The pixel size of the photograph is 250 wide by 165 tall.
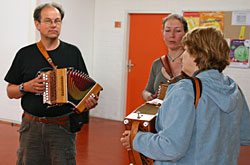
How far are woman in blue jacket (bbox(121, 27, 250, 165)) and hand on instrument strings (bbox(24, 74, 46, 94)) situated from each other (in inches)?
39.5

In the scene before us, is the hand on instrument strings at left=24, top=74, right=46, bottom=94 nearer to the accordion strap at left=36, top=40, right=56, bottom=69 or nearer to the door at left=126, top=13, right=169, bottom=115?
the accordion strap at left=36, top=40, right=56, bottom=69

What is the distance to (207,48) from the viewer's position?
1.61m

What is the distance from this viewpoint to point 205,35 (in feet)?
5.32

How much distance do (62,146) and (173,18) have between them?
1.31m

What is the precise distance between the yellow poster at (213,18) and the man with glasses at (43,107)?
13.3ft

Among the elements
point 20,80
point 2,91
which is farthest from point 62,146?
point 2,91

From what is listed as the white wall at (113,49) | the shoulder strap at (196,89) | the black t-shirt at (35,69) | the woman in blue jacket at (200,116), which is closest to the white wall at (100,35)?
the white wall at (113,49)

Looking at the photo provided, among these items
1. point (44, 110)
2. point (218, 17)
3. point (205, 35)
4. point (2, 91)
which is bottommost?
point (2, 91)

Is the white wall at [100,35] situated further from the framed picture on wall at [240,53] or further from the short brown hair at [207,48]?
the short brown hair at [207,48]

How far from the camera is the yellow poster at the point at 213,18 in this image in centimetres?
611

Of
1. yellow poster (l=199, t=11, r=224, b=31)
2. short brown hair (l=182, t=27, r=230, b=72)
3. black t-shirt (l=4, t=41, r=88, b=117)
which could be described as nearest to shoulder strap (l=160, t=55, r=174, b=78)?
black t-shirt (l=4, t=41, r=88, b=117)

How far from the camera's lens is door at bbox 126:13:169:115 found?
22.0 ft

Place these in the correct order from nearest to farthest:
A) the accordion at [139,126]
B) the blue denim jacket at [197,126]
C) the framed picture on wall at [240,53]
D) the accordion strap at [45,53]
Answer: the blue denim jacket at [197,126], the accordion at [139,126], the accordion strap at [45,53], the framed picture on wall at [240,53]

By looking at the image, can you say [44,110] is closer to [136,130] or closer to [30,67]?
[30,67]
